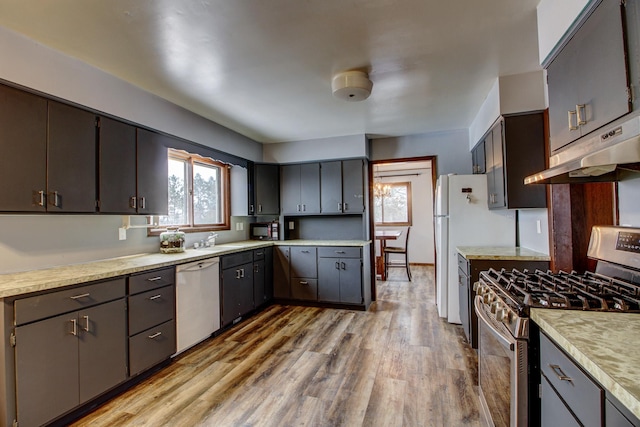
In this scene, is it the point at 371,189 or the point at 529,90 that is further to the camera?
the point at 371,189

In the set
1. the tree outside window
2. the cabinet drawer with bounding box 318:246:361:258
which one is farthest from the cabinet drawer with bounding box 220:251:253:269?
the tree outside window

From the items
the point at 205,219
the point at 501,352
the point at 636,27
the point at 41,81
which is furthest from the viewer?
the point at 205,219

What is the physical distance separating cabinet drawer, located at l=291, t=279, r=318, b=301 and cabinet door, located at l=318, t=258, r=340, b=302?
72 millimetres

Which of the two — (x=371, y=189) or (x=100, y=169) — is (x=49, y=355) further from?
(x=371, y=189)

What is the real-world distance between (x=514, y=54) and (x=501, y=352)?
206cm

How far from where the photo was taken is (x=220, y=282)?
320cm

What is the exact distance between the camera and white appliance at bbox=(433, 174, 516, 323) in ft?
10.5

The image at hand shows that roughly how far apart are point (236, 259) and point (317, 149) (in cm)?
199

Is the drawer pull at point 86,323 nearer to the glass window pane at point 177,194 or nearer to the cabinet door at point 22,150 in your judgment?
the cabinet door at point 22,150

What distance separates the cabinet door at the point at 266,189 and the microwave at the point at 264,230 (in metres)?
0.23

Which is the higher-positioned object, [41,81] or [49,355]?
[41,81]

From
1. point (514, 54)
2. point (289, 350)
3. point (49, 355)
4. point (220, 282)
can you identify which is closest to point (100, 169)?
point (49, 355)

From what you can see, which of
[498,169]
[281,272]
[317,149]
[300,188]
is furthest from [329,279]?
[498,169]

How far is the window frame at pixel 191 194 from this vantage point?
10.9 ft
